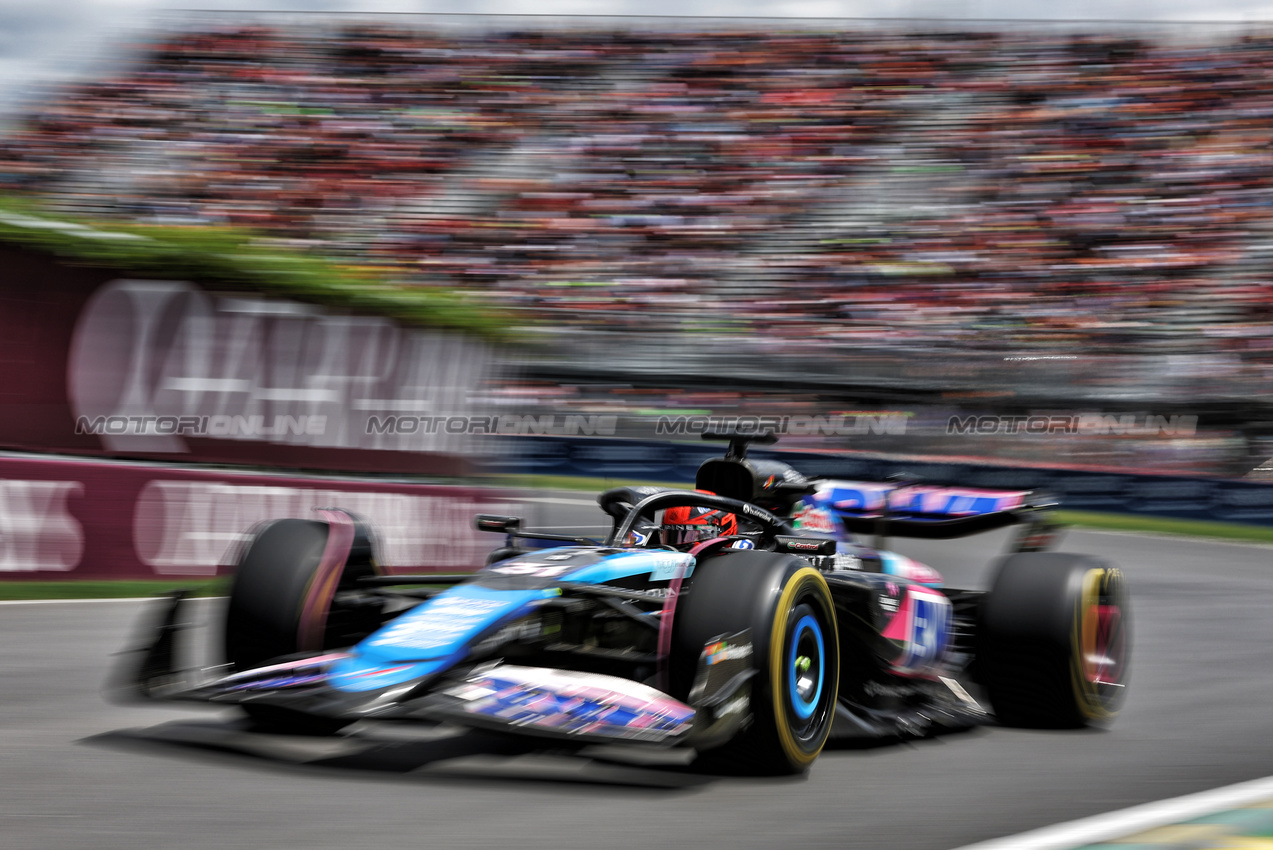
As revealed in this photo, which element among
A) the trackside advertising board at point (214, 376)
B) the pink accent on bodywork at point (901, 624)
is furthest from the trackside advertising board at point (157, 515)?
the pink accent on bodywork at point (901, 624)

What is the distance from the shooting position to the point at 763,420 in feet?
54.4

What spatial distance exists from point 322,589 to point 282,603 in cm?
15

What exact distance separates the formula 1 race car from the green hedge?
14.1ft

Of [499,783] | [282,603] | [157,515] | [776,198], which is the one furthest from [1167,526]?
[499,783]

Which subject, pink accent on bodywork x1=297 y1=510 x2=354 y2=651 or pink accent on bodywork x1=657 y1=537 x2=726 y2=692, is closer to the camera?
pink accent on bodywork x1=657 y1=537 x2=726 y2=692

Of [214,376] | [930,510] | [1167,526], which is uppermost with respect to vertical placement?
[214,376]

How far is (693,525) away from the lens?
17.9ft

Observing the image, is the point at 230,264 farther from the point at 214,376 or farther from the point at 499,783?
the point at 499,783

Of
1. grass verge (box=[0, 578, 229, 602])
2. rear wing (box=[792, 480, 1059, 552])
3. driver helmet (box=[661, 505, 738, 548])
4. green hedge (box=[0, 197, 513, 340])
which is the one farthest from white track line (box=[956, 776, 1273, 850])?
green hedge (box=[0, 197, 513, 340])

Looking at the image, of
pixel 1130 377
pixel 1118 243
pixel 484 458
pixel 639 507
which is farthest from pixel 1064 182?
pixel 639 507

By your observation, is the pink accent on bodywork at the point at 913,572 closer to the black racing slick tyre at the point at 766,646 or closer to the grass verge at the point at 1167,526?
the black racing slick tyre at the point at 766,646

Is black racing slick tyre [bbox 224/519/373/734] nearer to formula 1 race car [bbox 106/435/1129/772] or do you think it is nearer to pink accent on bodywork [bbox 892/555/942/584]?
formula 1 race car [bbox 106/435/1129/772]

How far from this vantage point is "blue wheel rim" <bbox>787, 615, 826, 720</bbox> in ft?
14.4

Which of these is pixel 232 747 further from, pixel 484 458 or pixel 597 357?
pixel 597 357
